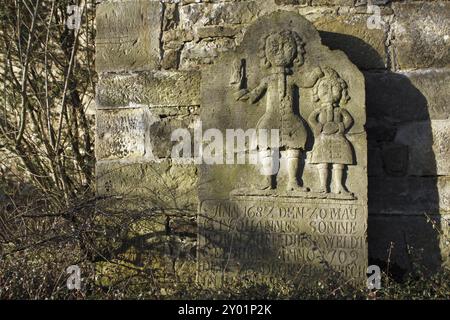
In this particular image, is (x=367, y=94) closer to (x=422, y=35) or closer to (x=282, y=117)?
(x=422, y=35)

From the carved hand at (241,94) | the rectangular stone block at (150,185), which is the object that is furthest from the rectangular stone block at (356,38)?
the rectangular stone block at (150,185)

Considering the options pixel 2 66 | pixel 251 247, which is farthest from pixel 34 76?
pixel 251 247

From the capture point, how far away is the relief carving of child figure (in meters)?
3.79

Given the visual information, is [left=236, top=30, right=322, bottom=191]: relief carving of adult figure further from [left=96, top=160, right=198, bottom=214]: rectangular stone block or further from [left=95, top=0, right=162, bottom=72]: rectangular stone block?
[left=95, top=0, right=162, bottom=72]: rectangular stone block

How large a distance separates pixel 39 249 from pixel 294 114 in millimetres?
1840

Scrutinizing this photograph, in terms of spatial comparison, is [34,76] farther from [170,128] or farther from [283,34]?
[283,34]

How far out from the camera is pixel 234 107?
3.94 metres

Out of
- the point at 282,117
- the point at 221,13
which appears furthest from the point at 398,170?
the point at 221,13

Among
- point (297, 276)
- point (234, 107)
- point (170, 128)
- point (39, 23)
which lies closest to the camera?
point (297, 276)

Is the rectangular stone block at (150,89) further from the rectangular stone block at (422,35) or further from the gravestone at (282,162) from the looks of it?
the rectangular stone block at (422,35)

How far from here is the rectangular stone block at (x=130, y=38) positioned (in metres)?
4.36

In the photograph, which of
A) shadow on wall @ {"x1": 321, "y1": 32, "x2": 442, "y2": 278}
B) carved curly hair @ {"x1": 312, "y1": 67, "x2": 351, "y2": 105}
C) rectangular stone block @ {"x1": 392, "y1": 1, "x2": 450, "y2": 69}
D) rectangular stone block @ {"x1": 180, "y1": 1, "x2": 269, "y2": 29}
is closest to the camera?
carved curly hair @ {"x1": 312, "y1": 67, "x2": 351, "y2": 105}

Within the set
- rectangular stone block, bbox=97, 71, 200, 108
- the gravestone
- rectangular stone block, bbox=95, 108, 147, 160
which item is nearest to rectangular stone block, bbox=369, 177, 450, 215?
the gravestone

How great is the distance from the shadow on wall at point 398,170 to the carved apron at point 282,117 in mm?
555
